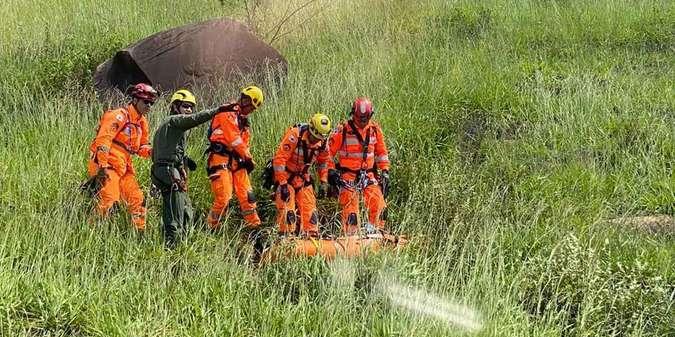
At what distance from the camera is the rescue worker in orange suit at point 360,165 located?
6.86m

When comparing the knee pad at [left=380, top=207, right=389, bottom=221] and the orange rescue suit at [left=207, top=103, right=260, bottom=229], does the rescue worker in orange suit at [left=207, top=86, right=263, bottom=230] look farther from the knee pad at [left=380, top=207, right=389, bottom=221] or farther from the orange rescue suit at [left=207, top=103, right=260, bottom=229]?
the knee pad at [left=380, top=207, right=389, bottom=221]

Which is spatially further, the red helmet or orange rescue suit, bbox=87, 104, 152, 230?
the red helmet

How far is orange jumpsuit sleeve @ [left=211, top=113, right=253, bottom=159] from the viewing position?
677 cm

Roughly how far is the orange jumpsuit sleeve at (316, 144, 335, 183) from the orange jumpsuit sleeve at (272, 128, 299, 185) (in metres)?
0.31

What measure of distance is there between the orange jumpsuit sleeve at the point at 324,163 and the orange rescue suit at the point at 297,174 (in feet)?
0.03

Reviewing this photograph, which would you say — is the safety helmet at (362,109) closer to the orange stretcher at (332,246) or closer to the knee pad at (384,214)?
the knee pad at (384,214)

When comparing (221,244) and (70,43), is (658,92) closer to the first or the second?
(221,244)

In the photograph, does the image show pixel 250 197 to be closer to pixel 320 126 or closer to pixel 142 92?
pixel 320 126

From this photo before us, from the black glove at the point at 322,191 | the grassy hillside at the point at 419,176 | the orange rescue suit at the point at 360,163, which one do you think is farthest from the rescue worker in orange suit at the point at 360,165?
the grassy hillside at the point at 419,176

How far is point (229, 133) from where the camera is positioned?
6793 millimetres

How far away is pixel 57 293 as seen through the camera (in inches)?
175

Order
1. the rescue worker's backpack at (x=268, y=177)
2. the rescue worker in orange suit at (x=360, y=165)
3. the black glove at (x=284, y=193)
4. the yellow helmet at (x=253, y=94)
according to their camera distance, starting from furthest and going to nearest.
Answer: the rescue worker's backpack at (x=268, y=177) < the rescue worker in orange suit at (x=360, y=165) < the black glove at (x=284, y=193) < the yellow helmet at (x=253, y=94)

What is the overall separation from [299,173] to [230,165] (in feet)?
2.32

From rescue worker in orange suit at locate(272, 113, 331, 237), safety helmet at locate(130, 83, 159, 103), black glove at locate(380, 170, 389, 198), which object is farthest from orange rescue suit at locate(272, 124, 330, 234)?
safety helmet at locate(130, 83, 159, 103)
